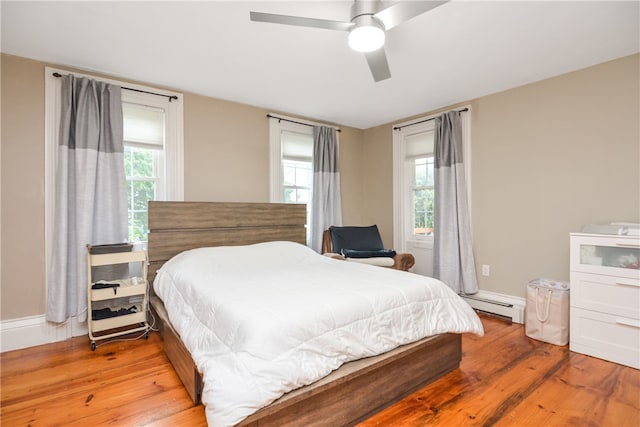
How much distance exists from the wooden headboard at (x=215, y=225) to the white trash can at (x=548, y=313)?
2.41 metres

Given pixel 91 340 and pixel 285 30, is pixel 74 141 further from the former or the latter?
pixel 285 30

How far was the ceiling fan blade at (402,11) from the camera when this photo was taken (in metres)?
1.60

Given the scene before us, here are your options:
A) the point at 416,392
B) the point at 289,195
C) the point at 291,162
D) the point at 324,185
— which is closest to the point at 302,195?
the point at 289,195

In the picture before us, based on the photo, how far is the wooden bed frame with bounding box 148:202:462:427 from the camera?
57.7 inches

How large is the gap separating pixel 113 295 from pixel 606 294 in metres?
3.82

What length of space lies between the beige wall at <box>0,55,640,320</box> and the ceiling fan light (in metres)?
2.13

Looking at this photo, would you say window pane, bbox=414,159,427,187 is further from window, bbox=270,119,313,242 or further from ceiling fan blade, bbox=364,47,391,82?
ceiling fan blade, bbox=364,47,391,82

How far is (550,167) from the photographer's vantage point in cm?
303

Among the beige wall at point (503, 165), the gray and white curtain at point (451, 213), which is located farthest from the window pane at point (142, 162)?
the gray and white curtain at point (451, 213)

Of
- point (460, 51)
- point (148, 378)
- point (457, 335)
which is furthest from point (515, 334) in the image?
point (148, 378)

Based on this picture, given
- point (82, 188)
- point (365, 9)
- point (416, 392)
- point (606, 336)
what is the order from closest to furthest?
1. point (365, 9)
2. point (416, 392)
3. point (606, 336)
4. point (82, 188)

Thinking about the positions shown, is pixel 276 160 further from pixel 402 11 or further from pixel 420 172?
pixel 402 11

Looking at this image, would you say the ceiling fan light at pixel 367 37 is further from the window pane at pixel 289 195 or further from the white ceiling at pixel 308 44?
the window pane at pixel 289 195

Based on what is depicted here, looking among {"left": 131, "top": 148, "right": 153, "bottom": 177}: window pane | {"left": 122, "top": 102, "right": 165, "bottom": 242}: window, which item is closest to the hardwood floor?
{"left": 122, "top": 102, "right": 165, "bottom": 242}: window
